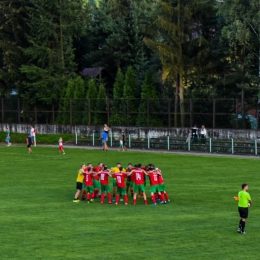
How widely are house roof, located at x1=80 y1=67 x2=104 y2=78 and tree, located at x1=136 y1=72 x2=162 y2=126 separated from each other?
15843 mm

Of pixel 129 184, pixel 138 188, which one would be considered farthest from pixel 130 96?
pixel 138 188

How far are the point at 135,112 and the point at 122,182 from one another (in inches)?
1375

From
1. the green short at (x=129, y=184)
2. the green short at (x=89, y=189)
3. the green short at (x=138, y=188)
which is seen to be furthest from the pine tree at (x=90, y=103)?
the green short at (x=138, y=188)

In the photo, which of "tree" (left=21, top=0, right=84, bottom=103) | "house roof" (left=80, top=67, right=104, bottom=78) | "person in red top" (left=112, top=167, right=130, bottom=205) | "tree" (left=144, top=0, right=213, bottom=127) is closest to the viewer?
"person in red top" (left=112, top=167, right=130, bottom=205)

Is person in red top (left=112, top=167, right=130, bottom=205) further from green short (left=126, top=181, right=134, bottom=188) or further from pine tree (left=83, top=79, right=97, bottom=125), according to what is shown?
pine tree (left=83, top=79, right=97, bottom=125)

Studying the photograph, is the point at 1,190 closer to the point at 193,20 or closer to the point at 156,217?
the point at 156,217

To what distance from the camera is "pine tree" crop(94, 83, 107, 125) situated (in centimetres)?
6424

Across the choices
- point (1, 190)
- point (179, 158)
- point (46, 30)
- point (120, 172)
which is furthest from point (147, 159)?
point (46, 30)

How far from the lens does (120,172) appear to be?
2634 cm

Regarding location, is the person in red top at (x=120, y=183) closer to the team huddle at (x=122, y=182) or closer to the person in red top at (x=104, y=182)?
the team huddle at (x=122, y=182)

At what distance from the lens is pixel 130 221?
2269cm

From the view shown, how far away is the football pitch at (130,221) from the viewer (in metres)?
18.5

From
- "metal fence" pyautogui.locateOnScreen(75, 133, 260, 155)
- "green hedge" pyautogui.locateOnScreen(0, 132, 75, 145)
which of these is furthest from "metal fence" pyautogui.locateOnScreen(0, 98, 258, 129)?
"metal fence" pyautogui.locateOnScreen(75, 133, 260, 155)

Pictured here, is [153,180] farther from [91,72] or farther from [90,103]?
[91,72]
